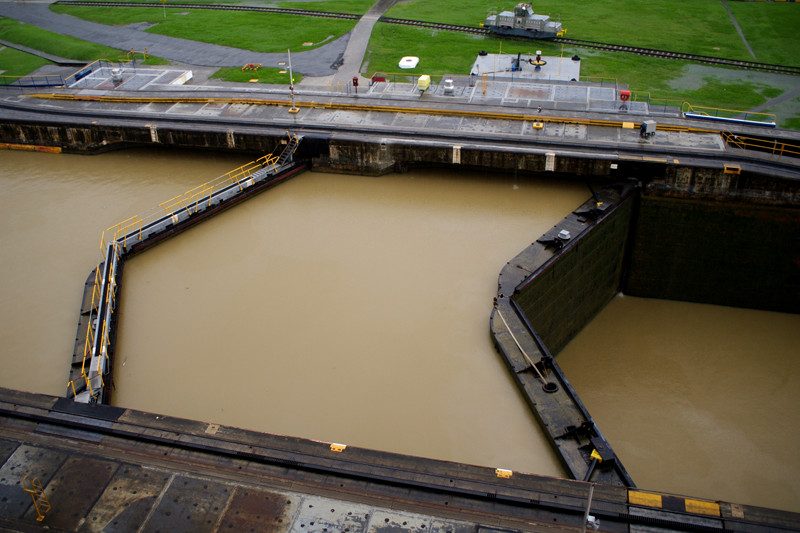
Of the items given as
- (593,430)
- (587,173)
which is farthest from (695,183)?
(593,430)

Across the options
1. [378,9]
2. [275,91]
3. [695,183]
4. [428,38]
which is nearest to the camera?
[695,183]

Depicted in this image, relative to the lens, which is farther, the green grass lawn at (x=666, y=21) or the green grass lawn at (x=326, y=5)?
the green grass lawn at (x=326, y=5)

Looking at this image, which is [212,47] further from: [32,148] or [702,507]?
[702,507]

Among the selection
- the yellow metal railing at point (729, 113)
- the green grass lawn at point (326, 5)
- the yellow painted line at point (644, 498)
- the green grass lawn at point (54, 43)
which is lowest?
the yellow painted line at point (644, 498)

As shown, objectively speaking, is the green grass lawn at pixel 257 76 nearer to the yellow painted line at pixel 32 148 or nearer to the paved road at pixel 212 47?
the paved road at pixel 212 47

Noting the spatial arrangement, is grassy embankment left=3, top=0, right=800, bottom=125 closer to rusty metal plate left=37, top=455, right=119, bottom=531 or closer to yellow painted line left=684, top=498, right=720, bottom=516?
yellow painted line left=684, top=498, right=720, bottom=516

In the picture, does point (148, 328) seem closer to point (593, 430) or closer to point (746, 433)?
point (593, 430)

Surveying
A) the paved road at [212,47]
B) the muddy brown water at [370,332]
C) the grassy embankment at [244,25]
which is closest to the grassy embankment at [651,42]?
the paved road at [212,47]

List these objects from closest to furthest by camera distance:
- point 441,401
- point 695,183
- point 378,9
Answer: point 441,401 → point 695,183 → point 378,9
